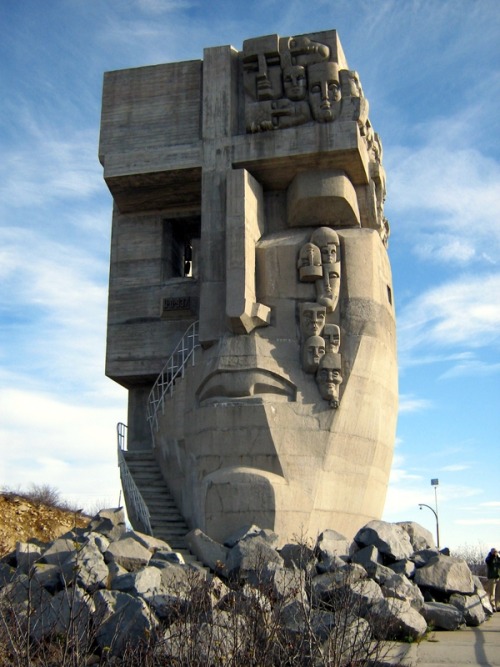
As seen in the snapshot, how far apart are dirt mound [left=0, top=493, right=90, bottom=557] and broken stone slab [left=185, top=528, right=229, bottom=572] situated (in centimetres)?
1148

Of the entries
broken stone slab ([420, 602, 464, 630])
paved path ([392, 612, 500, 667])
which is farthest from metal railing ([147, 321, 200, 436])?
paved path ([392, 612, 500, 667])

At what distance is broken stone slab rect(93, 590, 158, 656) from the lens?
8.71m

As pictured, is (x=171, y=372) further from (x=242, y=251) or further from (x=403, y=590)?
(x=403, y=590)

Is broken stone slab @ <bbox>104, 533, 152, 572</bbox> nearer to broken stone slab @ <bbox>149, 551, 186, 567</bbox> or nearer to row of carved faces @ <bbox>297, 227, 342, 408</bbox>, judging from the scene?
broken stone slab @ <bbox>149, 551, 186, 567</bbox>

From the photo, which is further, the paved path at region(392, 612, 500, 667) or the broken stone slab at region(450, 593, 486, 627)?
the broken stone slab at region(450, 593, 486, 627)

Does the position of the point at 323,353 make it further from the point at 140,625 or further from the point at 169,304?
the point at 140,625

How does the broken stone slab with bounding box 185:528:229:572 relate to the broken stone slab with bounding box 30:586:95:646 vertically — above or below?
above

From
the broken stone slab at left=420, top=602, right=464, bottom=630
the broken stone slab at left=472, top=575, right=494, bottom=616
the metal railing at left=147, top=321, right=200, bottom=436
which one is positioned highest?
the metal railing at left=147, top=321, right=200, bottom=436

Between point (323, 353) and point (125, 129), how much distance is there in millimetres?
6945

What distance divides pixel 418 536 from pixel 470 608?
2466 millimetres

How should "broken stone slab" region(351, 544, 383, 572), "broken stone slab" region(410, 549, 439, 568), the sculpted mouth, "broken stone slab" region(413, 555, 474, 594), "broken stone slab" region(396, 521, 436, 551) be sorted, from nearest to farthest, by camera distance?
"broken stone slab" region(351, 544, 383, 572) → "broken stone slab" region(413, 555, 474, 594) → "broken stone slab" region(410, 549, 439, 568) → "broken stone slab" region(396, 521, 436, 551) → the sculpted mouth

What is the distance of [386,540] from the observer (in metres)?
12.6

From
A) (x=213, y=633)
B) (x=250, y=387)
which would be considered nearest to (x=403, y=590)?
(x=213, y=633)

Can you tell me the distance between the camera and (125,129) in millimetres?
18766
